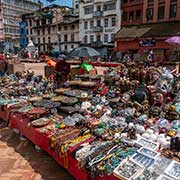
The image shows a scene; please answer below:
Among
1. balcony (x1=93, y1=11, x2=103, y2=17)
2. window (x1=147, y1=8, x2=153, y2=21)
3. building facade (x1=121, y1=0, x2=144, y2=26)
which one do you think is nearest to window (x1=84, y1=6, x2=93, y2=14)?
balcony (x1=93, y1=11, x2=103, y2=17)

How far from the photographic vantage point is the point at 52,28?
124ft

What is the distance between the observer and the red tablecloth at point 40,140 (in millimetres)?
2885

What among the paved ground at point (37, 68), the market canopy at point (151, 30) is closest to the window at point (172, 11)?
the market canopy at point (151, 30)

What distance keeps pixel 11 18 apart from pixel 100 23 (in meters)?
26.9

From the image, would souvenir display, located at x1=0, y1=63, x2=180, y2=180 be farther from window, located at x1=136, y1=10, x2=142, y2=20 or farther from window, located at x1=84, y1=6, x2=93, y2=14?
window, located at x1=84, y1=6, x2=93, y2=14

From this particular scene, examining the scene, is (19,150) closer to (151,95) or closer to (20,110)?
(20,110)

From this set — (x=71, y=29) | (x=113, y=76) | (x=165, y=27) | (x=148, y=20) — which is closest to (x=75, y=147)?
(x=113, y=76)

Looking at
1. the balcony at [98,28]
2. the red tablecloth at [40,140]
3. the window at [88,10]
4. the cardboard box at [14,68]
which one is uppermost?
the window at [88,10]

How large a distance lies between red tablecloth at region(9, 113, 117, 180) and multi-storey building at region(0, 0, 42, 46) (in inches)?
1752

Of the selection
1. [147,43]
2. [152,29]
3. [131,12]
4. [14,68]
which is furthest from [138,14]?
[14,68]

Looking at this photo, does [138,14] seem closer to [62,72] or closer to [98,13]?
[98,13]

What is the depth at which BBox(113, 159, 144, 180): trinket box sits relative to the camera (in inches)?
90.0

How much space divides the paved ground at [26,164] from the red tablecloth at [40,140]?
0.21 metres

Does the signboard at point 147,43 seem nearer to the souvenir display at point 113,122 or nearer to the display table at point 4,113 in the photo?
the souvenir display at point 113,122
